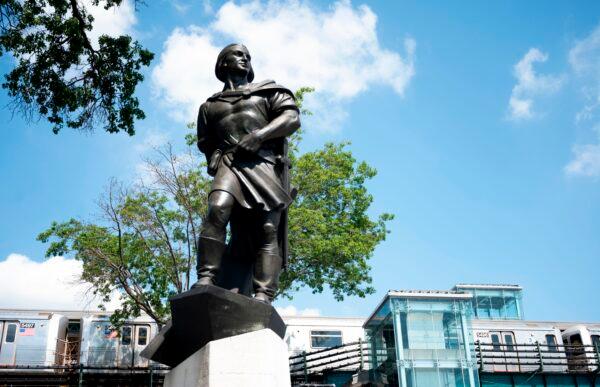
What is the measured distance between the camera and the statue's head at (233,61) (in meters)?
5.77

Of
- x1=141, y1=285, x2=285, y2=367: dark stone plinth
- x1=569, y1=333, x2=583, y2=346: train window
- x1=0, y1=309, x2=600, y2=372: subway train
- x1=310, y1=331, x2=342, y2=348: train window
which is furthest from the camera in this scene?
x1=569, y1=333, x2=583, y2=346: train window

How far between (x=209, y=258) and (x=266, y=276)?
21.3 inches

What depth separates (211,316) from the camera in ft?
14.8

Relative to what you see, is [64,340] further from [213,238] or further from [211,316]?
[211,316]

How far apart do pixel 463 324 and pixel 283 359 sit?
17259 millimetres

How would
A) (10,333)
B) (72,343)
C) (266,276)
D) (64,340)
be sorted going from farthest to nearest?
(72,343) → (64,340) → (10,333) → (266,276)

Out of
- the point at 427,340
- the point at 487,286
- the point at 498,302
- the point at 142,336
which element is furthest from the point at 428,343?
the point at 498,302

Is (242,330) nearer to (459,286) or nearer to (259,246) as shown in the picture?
(259,246)

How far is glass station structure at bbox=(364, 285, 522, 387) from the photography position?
19.8m

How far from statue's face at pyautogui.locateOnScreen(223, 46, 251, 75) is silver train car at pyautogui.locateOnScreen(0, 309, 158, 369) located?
26.8 metres

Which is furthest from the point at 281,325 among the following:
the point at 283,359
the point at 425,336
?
the point at 425,336

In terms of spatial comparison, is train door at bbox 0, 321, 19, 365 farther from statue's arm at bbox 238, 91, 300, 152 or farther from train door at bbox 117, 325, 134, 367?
statue's arm at bbox 238, 91, 300, 152

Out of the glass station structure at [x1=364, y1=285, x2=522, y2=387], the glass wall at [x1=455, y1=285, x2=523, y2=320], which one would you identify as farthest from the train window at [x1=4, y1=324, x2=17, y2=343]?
the glass wall at [x1=455, y1=285, x2=523, y2=320]

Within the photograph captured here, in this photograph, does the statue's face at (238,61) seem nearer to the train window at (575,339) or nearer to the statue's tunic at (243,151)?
the statue's tunic at (243,151)
